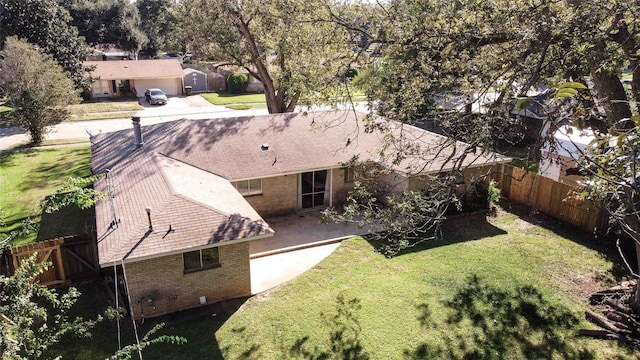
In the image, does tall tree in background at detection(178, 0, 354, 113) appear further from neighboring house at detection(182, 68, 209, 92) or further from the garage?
neighboring house at detection(182, 68, 209, 92)

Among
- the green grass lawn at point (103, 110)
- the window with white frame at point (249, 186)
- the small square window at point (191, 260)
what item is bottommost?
the small square window at point (191, 260)

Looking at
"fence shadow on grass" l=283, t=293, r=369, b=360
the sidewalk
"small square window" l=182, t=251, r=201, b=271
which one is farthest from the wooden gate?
the sidewalk

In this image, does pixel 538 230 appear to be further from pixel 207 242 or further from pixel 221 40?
pixel 221 40

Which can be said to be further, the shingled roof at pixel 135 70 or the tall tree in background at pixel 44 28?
the shingled roof at pixel 135 70

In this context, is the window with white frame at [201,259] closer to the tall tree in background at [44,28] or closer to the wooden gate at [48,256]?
the wooden gate at [48,256]

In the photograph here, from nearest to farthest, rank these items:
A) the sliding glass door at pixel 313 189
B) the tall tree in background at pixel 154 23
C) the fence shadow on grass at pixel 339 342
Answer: the fence shadow on grass at pixel 339 342, the sliding glass door at pixel 313 189, the tall tree in background at pixel 154 23

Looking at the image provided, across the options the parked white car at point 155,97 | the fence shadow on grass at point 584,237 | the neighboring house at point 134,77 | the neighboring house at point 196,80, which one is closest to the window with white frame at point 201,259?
the fence shadow on grass at point 584,237
